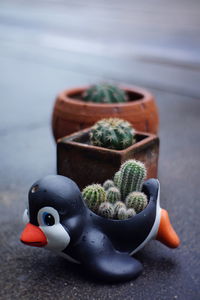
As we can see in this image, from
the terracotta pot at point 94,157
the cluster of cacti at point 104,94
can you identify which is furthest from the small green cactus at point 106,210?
the cluster of cacti at point 104,94

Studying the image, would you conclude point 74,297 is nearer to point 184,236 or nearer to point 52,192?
point 52,192

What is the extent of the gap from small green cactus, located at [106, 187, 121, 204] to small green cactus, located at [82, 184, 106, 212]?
0.05 meters

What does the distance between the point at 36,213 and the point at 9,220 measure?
2.60 feet

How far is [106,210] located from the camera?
2609 mm

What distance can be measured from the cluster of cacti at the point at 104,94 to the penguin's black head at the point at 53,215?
1712 mm

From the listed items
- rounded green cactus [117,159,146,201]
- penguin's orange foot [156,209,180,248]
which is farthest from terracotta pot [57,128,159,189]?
penguin's orange foot [156,209,180,248]

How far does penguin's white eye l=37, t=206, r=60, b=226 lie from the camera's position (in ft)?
8.01

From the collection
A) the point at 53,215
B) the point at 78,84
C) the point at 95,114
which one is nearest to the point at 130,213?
the point at 53,215

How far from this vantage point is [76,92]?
451 centimetres

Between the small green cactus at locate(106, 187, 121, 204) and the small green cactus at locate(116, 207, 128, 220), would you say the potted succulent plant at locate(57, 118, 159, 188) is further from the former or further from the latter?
the small green cactus at locate(116, 207, 128, 220)

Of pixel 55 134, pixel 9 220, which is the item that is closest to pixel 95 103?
pixel 55 134

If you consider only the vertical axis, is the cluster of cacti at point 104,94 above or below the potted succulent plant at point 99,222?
above

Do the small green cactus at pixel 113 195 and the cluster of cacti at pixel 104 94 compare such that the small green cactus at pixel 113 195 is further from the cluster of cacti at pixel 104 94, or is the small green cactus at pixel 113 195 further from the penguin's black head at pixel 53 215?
the cluster of cacti at pixel 104 94

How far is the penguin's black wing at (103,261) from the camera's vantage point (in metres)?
2.49
